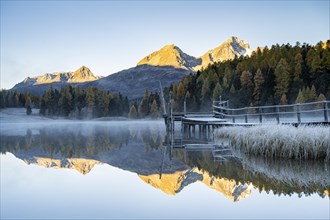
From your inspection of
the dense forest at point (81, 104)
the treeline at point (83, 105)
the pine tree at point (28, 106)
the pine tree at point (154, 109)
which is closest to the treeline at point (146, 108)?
the pine tree at point (154, 109)

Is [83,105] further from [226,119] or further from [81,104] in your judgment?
[226,119]

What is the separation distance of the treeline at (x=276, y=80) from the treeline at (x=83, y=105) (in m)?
35.6

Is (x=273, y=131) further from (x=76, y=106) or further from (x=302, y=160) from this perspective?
(x=76, y=106)

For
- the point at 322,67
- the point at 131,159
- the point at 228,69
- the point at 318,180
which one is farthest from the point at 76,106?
the point at 318,180

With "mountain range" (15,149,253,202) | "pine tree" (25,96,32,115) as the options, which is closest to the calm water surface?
"mountain range" (15,149,253,202)

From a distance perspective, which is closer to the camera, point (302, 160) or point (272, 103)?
point (302, 160)

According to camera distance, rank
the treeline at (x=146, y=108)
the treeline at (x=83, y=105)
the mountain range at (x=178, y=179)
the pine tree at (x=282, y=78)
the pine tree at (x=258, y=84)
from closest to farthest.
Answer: the mountain range at (x=178, y=179)
the pine tree at (x=282, y=78)
the pine tree at (x=258, y=84)
the treeline at (x=146, y=108)
the treeline at (x=83, y=105)

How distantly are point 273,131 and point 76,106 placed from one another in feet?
302

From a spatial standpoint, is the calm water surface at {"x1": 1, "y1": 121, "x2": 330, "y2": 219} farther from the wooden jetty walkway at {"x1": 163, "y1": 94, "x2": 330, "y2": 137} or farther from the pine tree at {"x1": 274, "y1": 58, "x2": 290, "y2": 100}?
the pine tree at {"x1": 274, "y1": 58, "x2": 290, "y2": 100}

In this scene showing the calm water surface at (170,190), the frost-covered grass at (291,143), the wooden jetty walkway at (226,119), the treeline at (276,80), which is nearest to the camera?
the calm water surface at (170,190)

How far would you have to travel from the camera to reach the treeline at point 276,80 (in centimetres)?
5478

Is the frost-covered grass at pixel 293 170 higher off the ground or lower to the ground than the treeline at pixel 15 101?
lower

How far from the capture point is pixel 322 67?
55312 millimetres

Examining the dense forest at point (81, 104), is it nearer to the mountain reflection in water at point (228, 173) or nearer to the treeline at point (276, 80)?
the treeline at point (276, 80)
